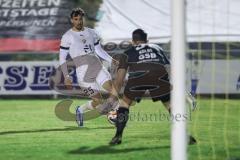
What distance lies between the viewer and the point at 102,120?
11922 mm

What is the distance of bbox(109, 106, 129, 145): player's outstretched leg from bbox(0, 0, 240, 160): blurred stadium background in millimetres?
214

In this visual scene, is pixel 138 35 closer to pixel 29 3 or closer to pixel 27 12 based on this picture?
pixel 27 12

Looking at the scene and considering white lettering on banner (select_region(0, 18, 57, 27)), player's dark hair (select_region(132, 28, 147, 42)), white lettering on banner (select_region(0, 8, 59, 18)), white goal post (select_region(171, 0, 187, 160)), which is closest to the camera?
white goal post (select_region(171, 0, 187, 160))

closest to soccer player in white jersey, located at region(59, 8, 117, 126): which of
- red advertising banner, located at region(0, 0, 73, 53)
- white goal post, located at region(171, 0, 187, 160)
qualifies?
white goal post, located at region(171, 0, 187, 160)

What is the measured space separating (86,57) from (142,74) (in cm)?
179

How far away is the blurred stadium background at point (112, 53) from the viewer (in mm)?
8523

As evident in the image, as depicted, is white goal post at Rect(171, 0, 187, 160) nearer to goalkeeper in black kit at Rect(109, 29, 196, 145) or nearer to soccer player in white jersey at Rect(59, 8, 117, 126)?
goalkeeper in black kit at Rect(109, 29, 196, 145)

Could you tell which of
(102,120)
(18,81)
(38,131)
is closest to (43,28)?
(18,81)

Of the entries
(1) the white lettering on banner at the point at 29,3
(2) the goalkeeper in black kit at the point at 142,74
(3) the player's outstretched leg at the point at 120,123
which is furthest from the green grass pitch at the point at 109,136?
(1) the white lettering on banner at the point at 29,3

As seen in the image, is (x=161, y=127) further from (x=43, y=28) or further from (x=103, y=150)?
(x=43, y=28)

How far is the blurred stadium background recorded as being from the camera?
8.52 metres

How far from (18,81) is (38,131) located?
798 cm

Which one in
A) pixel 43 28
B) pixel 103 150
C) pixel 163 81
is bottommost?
pixel 103 150

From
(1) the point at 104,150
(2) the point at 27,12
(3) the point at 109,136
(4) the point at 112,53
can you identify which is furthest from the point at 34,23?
(1) the point at 104,150
